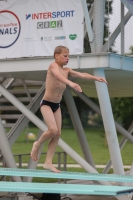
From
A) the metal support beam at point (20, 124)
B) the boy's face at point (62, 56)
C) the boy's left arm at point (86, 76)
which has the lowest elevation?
the metal support beam at point (20, 124)

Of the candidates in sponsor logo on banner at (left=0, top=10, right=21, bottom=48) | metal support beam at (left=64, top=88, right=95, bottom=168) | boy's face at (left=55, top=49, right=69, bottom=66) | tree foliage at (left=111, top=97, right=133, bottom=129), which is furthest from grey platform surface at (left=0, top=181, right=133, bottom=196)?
tree foliage at (left=111, top=97, right=133, bottom=129)

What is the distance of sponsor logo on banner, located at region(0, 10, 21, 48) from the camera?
53.4 ft

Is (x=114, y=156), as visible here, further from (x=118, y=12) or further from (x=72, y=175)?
(x=72, y=175)

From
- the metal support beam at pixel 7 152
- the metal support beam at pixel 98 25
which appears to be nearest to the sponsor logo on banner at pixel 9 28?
the metal support beam at pixel 98 25

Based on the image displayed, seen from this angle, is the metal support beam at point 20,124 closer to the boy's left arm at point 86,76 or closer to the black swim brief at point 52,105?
the black swim brief at point 52,105

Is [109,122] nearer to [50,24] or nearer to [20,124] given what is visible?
[50,24]

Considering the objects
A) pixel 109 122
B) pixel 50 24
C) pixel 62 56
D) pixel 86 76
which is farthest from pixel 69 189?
pixel 50 24

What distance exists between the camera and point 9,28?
16391mm

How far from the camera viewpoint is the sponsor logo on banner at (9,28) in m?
16.3

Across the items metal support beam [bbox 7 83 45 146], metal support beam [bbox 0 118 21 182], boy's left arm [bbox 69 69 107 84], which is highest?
boy's left arm [bbox 69 69 107 84]

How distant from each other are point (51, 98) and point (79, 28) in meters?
3.26

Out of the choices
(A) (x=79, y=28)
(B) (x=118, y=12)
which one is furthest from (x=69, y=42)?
(B) (x=118, y=12)

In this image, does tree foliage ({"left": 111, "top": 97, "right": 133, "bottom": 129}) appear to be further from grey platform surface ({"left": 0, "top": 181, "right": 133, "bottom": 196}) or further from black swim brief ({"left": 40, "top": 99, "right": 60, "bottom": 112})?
grey platform surface ({"left": 0, "top": 181, "right": 133, "bottom": 196})

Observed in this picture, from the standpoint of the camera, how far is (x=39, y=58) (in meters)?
15.7
